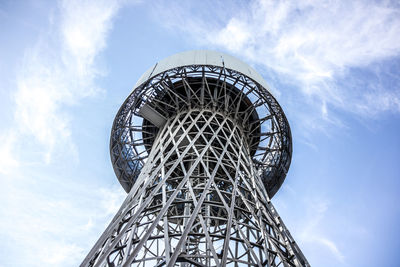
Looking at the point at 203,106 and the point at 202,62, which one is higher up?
the point at 202,62

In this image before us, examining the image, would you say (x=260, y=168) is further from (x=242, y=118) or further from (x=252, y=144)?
(x=242, y=118)

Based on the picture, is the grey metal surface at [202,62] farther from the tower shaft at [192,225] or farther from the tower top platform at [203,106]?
the tower shaft at [192,225]

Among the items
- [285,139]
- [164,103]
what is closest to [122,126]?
[164,103]

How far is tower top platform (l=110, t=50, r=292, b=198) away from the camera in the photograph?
17016 mm

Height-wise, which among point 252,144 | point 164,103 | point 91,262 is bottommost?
point 91,262

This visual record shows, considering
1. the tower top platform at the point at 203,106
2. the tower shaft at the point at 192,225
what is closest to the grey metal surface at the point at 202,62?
the tower top platform at the point at 203,106

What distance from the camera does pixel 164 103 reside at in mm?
17219

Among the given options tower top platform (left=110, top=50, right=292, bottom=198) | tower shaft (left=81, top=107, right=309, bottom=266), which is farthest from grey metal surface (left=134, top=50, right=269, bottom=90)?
tower shaft (left=81, top=107, right=309, bottom=266)

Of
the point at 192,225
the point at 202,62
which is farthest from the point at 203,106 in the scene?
the point at 192,225

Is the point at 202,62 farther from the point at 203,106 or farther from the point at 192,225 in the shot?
the point at 192,225

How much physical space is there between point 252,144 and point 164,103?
6596 mm

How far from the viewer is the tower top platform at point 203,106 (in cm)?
1702

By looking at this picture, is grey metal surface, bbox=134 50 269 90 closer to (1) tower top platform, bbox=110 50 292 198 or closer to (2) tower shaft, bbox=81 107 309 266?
(1) tower top platform, bbox=110 50 292 198

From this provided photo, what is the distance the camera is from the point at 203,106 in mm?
17266
